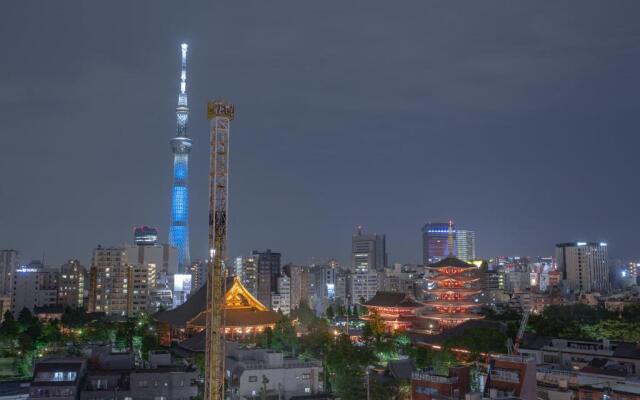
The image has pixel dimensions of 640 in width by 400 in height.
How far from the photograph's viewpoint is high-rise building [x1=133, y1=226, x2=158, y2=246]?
354 feet

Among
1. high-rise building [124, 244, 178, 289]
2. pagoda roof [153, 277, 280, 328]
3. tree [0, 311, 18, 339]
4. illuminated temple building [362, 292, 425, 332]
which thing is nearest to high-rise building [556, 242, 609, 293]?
illuminated temple building [362, 292, 425, 332]

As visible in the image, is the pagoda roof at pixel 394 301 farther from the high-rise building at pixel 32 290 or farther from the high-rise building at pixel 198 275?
the high-rise building at pixel 198 275

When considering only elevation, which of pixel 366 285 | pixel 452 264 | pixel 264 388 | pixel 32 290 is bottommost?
pixel 264 388

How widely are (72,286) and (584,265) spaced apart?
8526 centimetres

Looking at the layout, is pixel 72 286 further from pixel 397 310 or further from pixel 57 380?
pixel 57 380

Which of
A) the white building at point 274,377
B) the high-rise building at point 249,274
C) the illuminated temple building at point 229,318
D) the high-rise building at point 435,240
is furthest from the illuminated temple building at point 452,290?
the high-rise building at point 435,240

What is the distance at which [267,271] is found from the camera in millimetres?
96938

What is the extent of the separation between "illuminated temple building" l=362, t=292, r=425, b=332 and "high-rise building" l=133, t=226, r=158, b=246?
59.8 meters

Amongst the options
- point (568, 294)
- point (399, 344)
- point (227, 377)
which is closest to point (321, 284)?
point (568, 294)

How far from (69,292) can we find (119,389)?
5476cm

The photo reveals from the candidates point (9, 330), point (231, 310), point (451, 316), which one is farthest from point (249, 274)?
point (9, 330)

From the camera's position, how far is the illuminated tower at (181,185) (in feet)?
382

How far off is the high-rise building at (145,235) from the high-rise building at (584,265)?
2792 inches

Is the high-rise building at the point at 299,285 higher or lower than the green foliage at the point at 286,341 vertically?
higher
